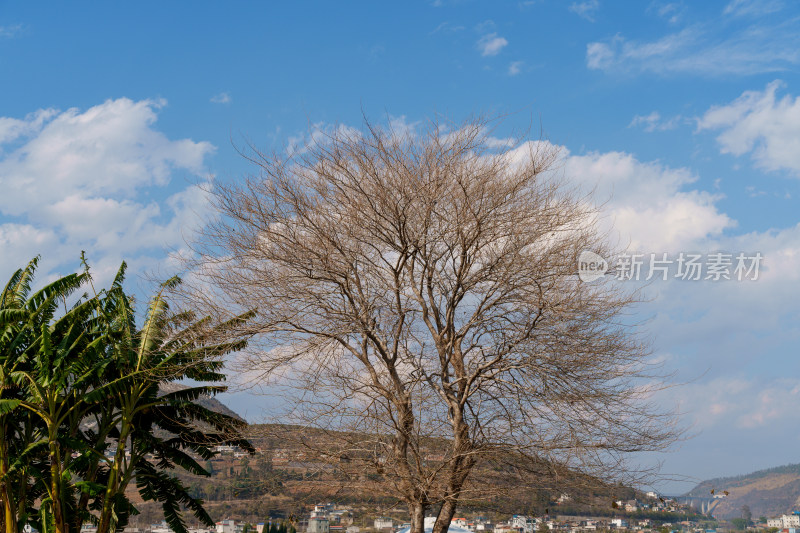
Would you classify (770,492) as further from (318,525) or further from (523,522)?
(523,522)

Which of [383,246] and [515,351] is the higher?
[383,246]

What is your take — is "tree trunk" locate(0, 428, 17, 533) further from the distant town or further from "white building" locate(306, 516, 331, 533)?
"white building" locate(306, 516, 331, 533)

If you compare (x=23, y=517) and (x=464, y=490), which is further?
(x=23, y=517)

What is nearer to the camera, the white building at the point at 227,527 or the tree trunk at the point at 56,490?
the tree trunk at the point at 56,490

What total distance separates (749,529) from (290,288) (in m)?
18.1

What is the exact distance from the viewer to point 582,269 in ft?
30.9

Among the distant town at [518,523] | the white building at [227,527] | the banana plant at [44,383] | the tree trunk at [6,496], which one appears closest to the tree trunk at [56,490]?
the banana plant at [44,383]

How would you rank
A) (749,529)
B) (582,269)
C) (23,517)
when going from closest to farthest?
(582,269), (23,517), (749,529)

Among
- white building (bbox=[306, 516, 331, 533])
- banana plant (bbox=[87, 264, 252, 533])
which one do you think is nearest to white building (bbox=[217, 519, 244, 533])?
white building (bbox=[306, 516, 331, 533])

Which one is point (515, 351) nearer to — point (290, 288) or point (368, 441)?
point (368, 441)

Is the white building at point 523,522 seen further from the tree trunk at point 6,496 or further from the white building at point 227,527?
the white building at point 227,527

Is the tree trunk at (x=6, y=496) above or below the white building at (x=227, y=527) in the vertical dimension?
above

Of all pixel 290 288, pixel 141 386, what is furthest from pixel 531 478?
pixel 141 386

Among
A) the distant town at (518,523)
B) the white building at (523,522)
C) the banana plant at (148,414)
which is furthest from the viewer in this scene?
the banana plant at (148,414)
